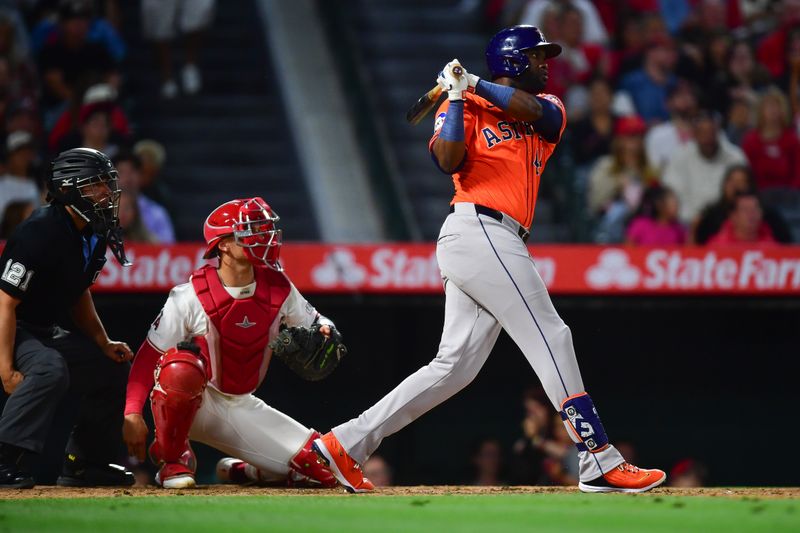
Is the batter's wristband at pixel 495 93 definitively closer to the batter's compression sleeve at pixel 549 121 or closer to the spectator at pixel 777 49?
the batter's compression sleeve at pixel 549 121

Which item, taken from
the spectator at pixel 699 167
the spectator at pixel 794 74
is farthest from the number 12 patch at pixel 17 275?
the spectator at pixel 794 74

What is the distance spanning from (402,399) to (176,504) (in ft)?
2.94

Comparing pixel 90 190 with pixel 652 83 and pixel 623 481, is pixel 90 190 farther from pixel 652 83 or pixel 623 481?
pixel 652 83

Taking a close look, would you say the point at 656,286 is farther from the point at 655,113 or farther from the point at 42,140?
the point at 42,140

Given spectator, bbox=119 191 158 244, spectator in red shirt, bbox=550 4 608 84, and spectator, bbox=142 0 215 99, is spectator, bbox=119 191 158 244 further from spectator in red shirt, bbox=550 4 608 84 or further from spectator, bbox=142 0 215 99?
spectator in red shirt, bbox=550 4 608 84

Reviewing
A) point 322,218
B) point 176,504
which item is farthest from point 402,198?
point 176,504

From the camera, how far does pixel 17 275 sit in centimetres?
454

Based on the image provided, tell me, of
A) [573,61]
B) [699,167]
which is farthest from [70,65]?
[699,167]

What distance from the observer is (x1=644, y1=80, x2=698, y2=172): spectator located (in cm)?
885

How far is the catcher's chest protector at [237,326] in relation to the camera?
15.5 feet

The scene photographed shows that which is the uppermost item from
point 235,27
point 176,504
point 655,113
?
point 235,27

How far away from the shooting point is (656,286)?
23.4 feet

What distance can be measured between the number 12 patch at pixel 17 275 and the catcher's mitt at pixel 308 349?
0.92 meters

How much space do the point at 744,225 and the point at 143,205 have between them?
3742 millimetres
